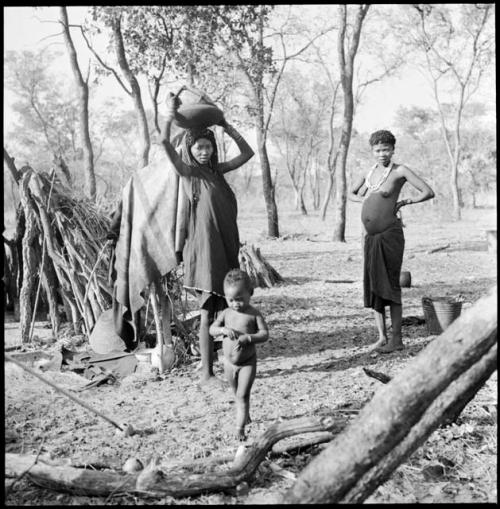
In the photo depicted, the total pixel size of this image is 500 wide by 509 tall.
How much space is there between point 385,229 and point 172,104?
2.08 m

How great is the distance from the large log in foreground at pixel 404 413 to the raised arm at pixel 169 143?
236 centimetres

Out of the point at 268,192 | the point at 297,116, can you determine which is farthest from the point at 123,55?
the point at 297,116

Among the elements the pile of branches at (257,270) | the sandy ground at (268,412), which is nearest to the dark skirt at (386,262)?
the sandy ground at (268,412)

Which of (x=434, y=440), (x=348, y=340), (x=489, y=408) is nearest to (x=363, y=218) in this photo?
(x=348, y=340)

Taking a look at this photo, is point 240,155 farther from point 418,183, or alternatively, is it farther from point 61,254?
point 61,254

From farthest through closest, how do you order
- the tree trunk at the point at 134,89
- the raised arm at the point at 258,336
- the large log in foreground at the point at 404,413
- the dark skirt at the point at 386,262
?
the tree trunk at the point at 134,89 → the dark skirt at the point at 386,262 → the raised arm at the point at 258,336 → the large log in foreground at the point at 404,413

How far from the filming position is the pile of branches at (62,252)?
5.30 metres

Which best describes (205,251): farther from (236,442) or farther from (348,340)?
(348,340)

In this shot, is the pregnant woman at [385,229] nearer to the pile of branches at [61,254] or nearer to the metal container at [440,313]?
the metal container at [440,313]

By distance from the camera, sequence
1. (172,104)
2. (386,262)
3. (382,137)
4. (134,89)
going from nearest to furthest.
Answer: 1. (172,104)
2. (382,137)
3. (386,262)
4. (134,89)

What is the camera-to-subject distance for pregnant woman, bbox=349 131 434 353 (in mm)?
4688

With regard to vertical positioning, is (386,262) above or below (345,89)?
below

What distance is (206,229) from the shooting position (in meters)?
4.04

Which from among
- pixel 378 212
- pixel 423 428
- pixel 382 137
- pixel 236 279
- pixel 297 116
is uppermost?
pixel 297 116
